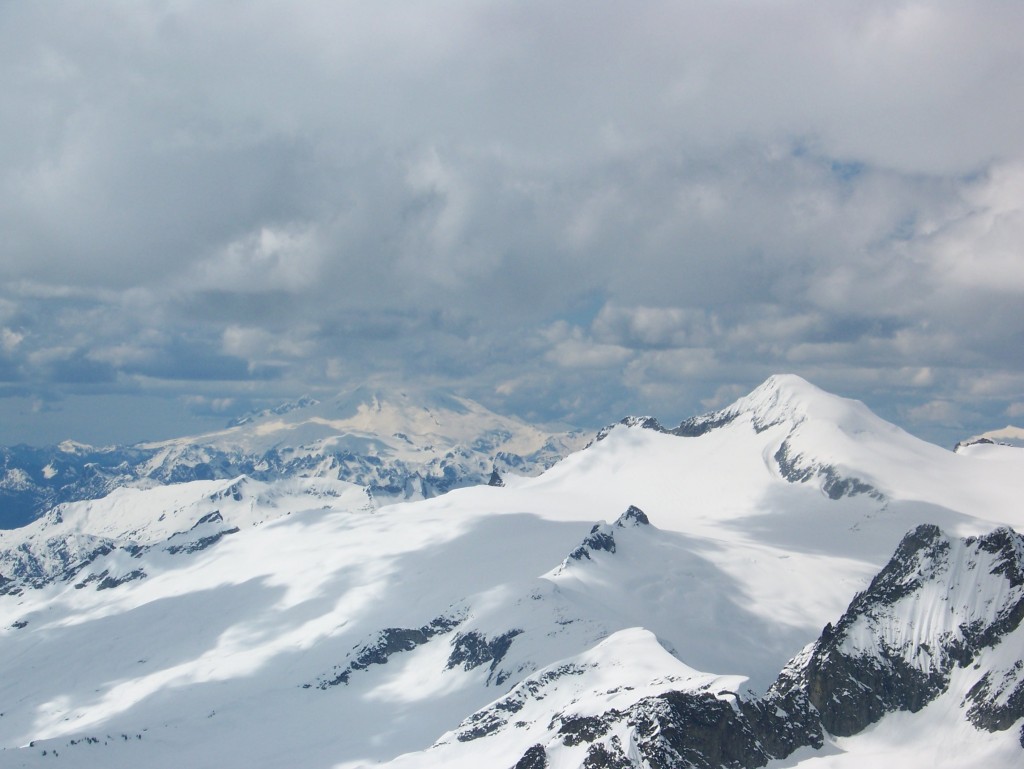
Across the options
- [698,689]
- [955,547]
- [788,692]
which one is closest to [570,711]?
[698,689]

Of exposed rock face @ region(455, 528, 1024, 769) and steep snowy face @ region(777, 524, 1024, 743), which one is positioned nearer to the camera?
exposed rock face @ region(455, 528, 1024, 769)

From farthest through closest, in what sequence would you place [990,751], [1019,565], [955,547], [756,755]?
[955,547] → [1019,565] → [756,755] → [990,751]

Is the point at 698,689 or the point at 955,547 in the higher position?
the point at 955,547

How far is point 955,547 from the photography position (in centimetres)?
19438

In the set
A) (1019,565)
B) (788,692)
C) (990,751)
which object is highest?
(1019,565)

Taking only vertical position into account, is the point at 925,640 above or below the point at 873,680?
above

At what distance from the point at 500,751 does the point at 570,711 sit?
2122cm

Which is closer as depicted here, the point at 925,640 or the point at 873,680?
the point at 873,680

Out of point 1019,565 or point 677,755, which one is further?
point 1019,565

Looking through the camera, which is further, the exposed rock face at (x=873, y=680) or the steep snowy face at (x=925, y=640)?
the steep snowy face at (x=925, y=640)

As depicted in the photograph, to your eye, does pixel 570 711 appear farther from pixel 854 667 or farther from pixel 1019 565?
pixel 1019 565

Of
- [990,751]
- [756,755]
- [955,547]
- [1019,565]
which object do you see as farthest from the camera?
[955,547]

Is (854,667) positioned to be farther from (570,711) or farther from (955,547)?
(570,711)

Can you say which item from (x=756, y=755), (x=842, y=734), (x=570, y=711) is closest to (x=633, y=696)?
(x=570, y=711)
